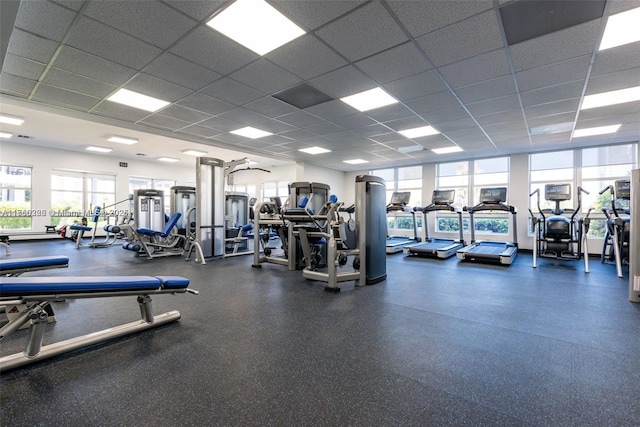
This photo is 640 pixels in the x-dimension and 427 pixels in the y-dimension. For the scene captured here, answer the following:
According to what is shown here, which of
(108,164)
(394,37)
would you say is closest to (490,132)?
(394,37)

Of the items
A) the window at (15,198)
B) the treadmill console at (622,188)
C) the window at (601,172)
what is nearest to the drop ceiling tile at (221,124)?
the treadmill console at (622,188)

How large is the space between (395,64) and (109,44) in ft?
10.3

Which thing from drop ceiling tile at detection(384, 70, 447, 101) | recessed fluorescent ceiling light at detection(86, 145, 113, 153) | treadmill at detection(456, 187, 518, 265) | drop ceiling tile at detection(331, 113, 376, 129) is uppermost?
recessed fluorescent ceiling light at detection(86, 145, 113, 153)

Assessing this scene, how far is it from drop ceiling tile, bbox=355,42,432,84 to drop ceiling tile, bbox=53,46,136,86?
296 centimetres

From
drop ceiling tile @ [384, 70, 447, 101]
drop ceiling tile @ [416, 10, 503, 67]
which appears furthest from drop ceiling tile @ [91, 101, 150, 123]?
drop ceiling tile @ [416, 10, 503, 67]

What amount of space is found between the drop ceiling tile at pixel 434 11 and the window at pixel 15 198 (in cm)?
1176

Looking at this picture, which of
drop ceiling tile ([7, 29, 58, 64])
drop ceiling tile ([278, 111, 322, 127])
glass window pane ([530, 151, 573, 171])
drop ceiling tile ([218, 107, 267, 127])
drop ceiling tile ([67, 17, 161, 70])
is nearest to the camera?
drop ceiling tile ([67, 17, 161, 70])

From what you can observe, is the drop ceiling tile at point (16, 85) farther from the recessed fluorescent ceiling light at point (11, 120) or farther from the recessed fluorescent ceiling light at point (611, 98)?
the recessed fluorescent ceiling light at point (611, 98)

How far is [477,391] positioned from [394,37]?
3.05 meters

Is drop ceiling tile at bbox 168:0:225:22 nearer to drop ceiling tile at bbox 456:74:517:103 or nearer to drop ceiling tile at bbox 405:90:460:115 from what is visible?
drop ceiling tile at bbox 405:90:460:115

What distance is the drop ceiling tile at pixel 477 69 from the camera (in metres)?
3.28

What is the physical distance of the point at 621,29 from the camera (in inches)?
109

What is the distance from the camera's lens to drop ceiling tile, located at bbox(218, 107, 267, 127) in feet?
16.8

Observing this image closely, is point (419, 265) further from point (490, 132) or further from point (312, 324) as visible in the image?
point (312, 324)
